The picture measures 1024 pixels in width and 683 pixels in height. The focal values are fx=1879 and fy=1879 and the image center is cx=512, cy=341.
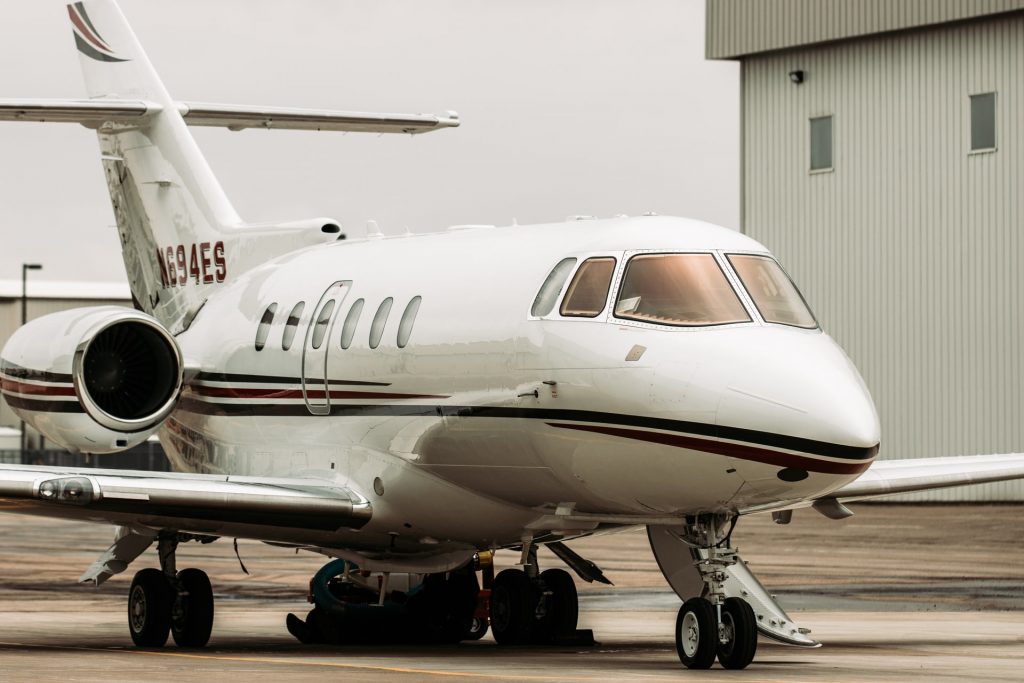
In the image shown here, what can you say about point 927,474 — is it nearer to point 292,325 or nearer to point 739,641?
point 739,641

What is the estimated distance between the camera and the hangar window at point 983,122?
39.6 metres

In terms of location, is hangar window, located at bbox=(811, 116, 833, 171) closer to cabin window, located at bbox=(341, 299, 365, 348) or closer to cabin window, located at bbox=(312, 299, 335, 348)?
cabin window, located at bbox=(312, 299, 335, 348)

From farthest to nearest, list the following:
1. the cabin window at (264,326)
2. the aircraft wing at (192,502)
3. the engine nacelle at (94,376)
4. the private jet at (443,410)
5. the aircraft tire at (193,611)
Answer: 1. the cabin window at (264,326)
2. the aircraft tire at (193,611)
3. the engine nacelle at (94,376)
4. the aircraft wing at (192,502)
5. the private jet at (443,410)

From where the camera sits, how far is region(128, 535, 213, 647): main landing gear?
17484mm

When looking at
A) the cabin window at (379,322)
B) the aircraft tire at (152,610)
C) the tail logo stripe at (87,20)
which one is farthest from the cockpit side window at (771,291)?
the tail logo stripe at (87,20)

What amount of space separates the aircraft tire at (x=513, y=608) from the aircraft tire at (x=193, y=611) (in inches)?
106

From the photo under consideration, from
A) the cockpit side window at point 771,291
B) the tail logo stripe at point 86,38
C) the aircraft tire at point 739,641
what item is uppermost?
the tail logo stripe at point 86,38

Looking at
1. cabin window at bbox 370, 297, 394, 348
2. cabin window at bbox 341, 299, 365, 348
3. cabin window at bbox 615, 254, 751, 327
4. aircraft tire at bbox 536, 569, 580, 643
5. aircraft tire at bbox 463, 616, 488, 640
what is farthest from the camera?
aircraft tire at bbox 463, 616, 488, 640

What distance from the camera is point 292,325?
17781 mm

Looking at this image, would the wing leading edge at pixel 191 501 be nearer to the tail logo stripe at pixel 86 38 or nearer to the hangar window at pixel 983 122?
the tail logo stripe at pixel 86 38

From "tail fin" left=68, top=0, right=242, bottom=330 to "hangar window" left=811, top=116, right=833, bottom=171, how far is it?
23.2 metres

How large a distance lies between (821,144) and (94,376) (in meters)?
27.6

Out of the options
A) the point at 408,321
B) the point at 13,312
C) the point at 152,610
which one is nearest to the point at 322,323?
the point at 408,321

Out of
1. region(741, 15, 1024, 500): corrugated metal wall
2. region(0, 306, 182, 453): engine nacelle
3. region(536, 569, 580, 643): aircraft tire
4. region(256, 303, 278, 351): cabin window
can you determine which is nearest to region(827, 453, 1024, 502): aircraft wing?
region(536, 569, 580, 643): aircraft tire
